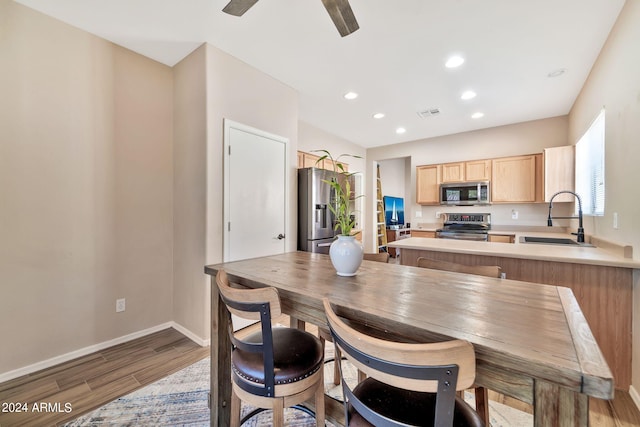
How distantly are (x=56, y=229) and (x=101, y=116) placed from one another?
3.56 ft

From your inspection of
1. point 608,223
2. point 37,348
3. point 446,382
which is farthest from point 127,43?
point 608,223

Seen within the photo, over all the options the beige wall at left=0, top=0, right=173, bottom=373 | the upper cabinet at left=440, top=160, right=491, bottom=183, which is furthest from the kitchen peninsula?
the beige wall at left=0, top=0, right=173, bottom=373

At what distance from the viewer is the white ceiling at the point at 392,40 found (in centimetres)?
204

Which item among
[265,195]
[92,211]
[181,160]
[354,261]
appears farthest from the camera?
[265,195]

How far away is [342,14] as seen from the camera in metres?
1.70

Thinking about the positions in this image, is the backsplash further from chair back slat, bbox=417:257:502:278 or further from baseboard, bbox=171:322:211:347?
baseboard, bbox=171:322:211:347

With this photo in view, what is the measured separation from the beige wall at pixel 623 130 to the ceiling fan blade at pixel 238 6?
2640 millimetres

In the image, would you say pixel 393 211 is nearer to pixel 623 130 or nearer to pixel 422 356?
pixel 623 130

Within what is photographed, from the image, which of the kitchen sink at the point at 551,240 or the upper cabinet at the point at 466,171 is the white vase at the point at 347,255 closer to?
the kitchen sink at the point at 551,240

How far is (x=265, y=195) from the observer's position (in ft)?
10.0

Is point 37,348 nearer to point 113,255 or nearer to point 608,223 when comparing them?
point 113,255

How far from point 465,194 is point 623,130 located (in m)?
2.78

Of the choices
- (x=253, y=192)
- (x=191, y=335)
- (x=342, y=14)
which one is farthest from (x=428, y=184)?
(x=191, y=335)

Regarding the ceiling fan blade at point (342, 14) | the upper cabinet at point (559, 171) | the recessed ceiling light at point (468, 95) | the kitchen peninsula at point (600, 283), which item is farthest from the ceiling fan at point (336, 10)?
the upper cabinet at point (559, 171)
